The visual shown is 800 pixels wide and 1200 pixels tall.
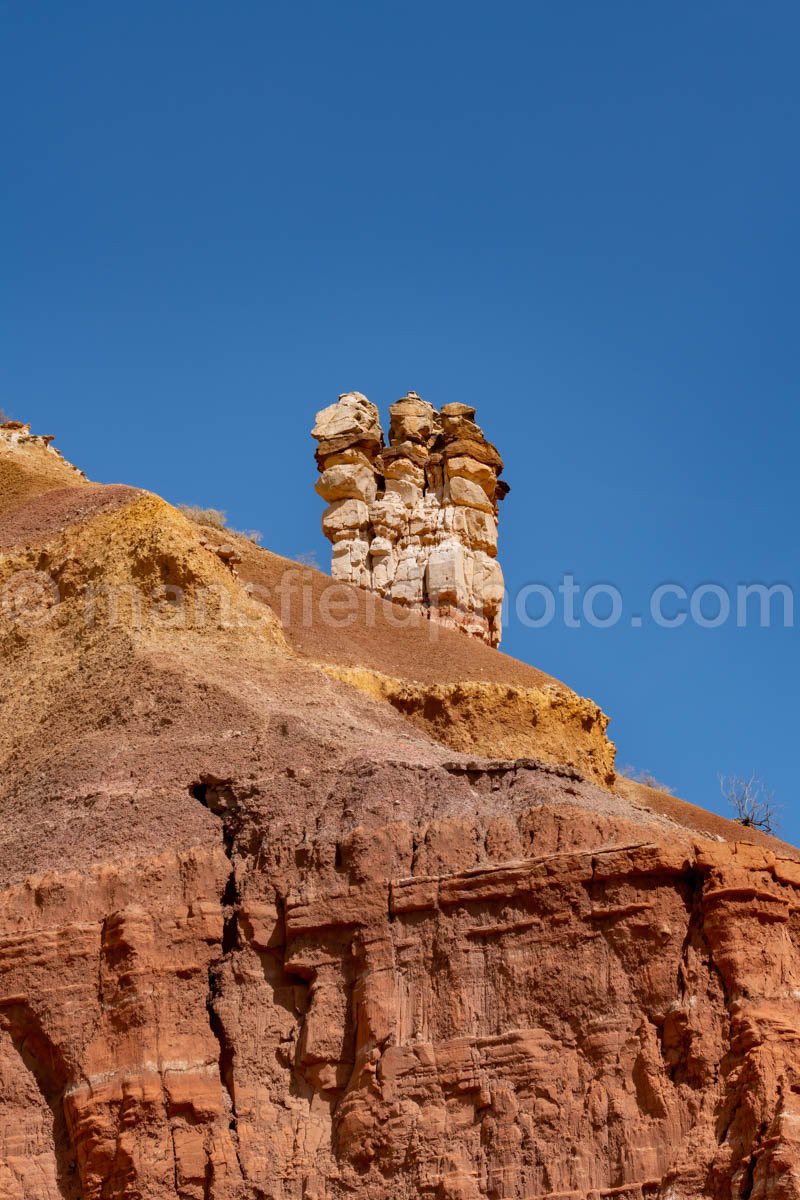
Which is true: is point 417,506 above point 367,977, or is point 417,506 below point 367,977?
above

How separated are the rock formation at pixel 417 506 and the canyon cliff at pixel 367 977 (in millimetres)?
26894

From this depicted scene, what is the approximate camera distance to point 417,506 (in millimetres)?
55344

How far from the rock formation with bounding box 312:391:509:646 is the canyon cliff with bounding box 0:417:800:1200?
26.9 metres

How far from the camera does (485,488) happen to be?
5616cm

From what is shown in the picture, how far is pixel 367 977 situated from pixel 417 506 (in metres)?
34.5

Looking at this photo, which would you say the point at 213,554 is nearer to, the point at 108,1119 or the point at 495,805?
the point at 495,805

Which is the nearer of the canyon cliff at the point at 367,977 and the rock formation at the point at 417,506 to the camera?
the canyon cliff at the point at 367,977

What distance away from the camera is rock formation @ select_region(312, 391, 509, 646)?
52.9m

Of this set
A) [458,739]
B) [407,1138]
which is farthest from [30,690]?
[407,1138]

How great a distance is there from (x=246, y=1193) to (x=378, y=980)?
8.69ft

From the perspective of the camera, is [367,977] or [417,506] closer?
[367,977]

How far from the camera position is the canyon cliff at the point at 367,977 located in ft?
66.2

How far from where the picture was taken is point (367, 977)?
21.5 m

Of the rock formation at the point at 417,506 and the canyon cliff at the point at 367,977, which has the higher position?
the rock formation at the point at 417,506
